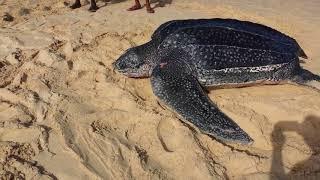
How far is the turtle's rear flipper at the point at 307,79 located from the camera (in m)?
2.82

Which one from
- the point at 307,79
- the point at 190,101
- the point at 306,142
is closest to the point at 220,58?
the point at 190,101

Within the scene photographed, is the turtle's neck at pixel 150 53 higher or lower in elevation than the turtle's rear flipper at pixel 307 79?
→ higher

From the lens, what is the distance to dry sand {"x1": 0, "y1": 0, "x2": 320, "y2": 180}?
2.15m

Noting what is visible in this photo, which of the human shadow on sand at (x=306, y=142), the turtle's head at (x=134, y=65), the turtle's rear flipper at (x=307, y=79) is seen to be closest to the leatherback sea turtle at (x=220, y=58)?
the turtle's rear flipper at (x=307, y=79)

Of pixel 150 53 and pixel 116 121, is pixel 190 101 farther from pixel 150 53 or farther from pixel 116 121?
pixel 150 53

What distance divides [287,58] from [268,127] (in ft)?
2.20

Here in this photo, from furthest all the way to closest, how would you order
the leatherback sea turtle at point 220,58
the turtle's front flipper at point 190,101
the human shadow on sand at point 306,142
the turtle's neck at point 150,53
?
the turtle's neck at point 150,53 → the leatherback sea turtle at point 220,58 → the turtle's front flipper at point 190,101 → the human shadow on sand at point 306,142

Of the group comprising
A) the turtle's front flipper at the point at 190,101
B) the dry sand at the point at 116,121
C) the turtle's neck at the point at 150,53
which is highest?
the turtle's neck at the point at 150,53

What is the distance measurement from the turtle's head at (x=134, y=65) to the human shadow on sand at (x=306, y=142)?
1.10 meters

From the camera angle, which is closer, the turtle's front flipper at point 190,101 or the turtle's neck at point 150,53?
the turtle's front flipper at point 190,101

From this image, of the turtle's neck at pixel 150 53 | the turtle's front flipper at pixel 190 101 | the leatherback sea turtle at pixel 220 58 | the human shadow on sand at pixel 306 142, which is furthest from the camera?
the turtle's neck at pixel 150 53

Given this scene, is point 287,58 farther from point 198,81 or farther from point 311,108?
point 198,81

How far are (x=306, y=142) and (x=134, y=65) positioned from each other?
137cm

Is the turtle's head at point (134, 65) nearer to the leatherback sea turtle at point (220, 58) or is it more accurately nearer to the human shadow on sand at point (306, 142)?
the leatherback sea turtle at point (220, 58)
